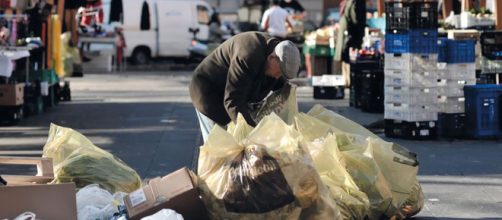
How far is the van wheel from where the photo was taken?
105ft

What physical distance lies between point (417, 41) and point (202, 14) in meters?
20.9

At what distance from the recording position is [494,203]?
852cm

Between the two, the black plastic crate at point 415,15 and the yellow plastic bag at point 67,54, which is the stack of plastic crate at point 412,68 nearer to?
the black plastic crate at point 415,15

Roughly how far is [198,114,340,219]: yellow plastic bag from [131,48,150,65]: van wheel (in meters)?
25.3

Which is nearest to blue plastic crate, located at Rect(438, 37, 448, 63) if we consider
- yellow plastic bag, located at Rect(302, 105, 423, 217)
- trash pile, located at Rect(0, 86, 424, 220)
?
yellow plastic bag, located at Rect(302, 105, 423, 217)

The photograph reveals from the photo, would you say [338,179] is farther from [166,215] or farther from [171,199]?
[166,215]

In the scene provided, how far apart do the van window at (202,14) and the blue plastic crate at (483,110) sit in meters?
20.3

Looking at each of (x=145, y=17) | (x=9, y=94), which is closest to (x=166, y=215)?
(x=9, y=94)

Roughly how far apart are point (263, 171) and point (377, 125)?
7223mm

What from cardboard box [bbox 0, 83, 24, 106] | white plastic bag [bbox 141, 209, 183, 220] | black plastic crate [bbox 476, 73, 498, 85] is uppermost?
black plastic crate [bbox 476, 73, 498, 85]

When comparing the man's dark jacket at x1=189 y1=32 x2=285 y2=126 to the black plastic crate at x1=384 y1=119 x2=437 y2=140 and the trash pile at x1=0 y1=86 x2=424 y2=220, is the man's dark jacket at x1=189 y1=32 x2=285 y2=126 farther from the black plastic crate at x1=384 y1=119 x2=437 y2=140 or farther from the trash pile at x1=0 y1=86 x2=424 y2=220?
the black plastic crate at x1=384 y1=119 x2=437 y2=140

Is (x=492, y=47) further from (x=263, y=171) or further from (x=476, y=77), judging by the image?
(x=263, y=171)

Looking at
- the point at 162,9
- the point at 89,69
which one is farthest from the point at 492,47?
the point at 162,9

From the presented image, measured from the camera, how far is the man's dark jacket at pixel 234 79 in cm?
718
